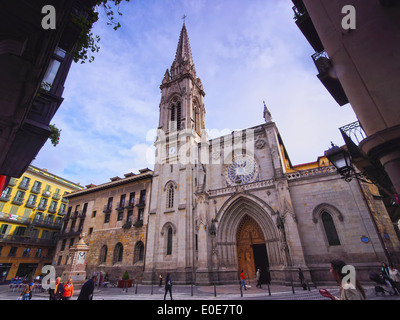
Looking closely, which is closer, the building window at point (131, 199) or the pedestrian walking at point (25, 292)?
the pedestrian walking at point (25, 292)

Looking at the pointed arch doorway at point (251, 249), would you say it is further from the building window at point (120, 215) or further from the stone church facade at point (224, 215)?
the building window at point (120, 215)

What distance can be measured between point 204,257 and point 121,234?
1259cm

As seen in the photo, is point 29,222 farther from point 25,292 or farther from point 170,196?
point 25,292

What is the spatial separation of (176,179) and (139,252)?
369 inches

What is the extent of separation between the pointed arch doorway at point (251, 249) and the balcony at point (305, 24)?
14.4 metres

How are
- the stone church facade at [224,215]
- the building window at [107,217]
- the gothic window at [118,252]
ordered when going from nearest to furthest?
the stone church facade at [224,215]
the gothic window at [118,252]
the building window at [107,217]

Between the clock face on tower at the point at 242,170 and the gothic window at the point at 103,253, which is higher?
the clock face on tower at the point at 242,170

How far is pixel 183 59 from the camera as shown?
34031mm

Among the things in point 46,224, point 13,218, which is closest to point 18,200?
point 13,218

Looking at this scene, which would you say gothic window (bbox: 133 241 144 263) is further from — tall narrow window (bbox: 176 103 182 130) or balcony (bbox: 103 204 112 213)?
tall narrow window (bbox: 176 103 182 130)

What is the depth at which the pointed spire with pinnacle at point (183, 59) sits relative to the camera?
1288 inches

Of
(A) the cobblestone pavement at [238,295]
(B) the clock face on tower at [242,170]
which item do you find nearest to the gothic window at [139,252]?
(A) the cobblestone pavement at [238,295]

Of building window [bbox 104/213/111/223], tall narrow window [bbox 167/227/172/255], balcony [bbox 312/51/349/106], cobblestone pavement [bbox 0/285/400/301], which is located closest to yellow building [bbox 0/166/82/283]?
building window [bbox 104/213/111/223]

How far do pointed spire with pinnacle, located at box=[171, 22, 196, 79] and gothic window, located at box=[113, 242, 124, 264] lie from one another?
26.0 m
